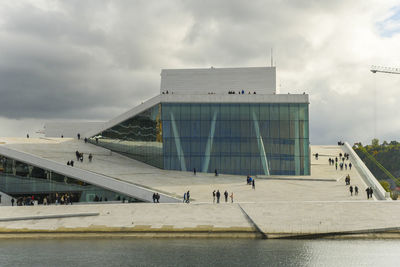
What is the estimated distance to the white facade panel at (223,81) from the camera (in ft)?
178

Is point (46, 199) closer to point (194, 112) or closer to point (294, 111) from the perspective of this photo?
point (194, 112)

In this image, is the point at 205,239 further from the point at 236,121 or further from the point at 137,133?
the point at 137,133

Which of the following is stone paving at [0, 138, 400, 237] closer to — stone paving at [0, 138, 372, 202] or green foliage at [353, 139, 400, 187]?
stone paving at [0, 138, 372, 202]

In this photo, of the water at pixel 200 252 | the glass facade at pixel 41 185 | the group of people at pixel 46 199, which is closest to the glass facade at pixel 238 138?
the glass facade at pixel 41 185

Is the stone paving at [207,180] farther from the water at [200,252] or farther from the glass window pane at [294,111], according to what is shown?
the water at [200,252]

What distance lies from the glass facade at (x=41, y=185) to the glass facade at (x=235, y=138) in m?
9.91

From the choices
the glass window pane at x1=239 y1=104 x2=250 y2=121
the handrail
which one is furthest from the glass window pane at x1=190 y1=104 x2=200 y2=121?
the handrail

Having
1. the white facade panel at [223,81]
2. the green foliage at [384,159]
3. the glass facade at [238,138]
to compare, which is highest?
the white facade panel at [223,81]

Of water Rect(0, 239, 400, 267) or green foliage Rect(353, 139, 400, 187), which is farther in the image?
green foliage Rect(353, 139, 400, 187)

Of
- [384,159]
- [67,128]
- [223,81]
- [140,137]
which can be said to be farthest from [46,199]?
[384,159]

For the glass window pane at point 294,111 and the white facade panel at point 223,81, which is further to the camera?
the white facade panel at point 223,81

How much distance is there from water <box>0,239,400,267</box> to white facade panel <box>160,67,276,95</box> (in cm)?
2818

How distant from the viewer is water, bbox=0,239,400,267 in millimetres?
21984

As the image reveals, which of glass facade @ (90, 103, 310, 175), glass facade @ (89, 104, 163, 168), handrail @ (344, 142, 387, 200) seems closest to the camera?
handrail @ (344, 142, 387, 200)
